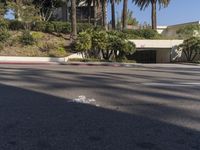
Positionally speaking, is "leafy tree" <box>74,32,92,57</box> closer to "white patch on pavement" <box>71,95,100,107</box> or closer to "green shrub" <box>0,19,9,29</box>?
"green shrub" <box>0,19,9,29</box>

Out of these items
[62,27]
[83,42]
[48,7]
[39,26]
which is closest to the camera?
[83,42]

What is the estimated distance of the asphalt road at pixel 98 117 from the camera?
6.34 m

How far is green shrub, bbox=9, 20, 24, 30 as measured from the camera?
40688mm

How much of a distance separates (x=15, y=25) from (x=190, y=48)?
1499cm

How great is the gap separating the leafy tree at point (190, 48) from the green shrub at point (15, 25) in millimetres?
13766

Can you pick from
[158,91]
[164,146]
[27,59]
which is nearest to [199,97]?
[158,91]

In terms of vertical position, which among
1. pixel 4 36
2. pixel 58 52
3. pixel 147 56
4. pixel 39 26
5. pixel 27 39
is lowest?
pixel 147 56

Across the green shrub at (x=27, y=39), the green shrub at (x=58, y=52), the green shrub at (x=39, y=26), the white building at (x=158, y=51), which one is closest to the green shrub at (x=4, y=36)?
the green shrub at (x=27, y=39)

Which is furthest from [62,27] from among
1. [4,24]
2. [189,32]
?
[189,32]

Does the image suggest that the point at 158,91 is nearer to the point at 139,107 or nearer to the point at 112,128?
the point at 139,107

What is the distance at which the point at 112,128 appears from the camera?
7191 millimetres

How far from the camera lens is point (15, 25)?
41094 mm

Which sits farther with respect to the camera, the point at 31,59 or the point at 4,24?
the point at 4,24

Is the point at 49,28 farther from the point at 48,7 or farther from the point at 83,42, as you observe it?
→ the point at 48,7
